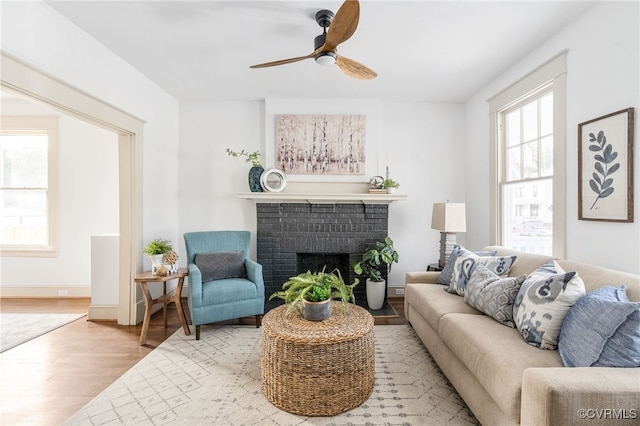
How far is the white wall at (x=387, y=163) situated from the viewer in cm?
398

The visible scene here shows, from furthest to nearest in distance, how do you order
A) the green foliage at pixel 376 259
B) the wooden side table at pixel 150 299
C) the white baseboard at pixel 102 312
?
the green foliage at pixel 376 259 < the white baseboard at pixel 102 312 < the wooden side table at pixel 150 299


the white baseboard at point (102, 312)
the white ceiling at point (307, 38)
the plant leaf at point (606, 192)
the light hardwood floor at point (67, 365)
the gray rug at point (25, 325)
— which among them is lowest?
the light hardwood floor at point (67, 365)

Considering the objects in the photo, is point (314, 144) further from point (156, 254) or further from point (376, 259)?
point (156, 254)

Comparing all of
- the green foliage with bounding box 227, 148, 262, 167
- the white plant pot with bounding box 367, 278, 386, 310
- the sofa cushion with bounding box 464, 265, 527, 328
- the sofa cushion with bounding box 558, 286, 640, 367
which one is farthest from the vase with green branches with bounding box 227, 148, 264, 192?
the sofa cushion with bounding box 558, 286, 640, 367

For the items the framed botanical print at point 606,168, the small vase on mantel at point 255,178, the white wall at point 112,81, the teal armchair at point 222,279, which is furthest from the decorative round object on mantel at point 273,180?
the framed botanical print at point 606,168

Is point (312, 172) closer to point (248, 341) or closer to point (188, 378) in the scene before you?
point (248, 341)

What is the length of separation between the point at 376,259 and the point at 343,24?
248cm

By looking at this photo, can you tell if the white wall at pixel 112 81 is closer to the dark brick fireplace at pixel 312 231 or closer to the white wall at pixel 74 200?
the white wall at pixel 74 200

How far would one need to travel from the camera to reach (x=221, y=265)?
3043 millimetres

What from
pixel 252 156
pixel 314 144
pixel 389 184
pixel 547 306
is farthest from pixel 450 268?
pixel 252 156

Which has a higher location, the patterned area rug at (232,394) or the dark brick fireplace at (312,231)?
the dark brick fireplace at (312,231)

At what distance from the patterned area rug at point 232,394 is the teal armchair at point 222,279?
0.99 feet

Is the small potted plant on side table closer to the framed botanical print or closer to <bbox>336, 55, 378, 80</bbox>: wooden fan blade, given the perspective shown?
<bbox>336, 55, 378, 80</bbox>: wooden fan blade

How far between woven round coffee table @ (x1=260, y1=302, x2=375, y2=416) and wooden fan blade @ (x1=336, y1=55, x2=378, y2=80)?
1.90 meters
